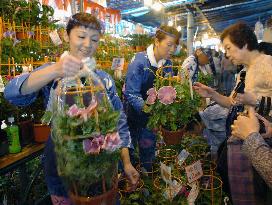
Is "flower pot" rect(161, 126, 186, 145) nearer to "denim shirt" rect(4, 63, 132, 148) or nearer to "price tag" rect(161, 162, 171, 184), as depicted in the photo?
"price tag" rect(161, 162, 171, 184)

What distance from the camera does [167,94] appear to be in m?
2.46

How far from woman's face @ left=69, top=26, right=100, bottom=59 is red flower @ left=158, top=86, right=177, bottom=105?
871mm

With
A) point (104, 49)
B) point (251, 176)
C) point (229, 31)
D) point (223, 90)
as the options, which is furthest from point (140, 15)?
point (251, 176)

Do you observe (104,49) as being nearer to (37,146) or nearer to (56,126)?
(37,146)

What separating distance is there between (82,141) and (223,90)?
797 cm

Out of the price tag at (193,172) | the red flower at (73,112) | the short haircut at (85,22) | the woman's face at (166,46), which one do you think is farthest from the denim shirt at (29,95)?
the woman's face at (166,46)

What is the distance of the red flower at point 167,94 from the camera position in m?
2.43

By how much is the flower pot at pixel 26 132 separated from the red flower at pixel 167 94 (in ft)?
4.42

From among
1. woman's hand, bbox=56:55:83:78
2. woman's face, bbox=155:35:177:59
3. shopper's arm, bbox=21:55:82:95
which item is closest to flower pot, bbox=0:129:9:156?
shopper's arm, bbox=21:55:82:95

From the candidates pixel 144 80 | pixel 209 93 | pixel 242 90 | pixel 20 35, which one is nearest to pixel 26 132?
pixel 144 80

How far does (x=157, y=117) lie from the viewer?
8.21ft

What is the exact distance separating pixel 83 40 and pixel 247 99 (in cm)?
158

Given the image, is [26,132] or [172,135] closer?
[172,135]

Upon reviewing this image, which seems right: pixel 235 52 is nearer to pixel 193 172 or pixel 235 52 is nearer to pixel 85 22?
pixel 193 172
